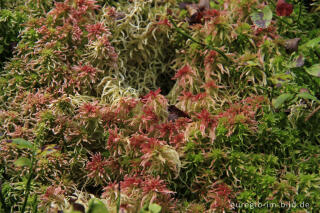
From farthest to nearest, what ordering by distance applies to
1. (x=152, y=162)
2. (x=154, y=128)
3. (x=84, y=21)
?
(x=84, y=21) < (x=154, y=128) < (x=152, y=162)

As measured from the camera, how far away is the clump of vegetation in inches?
67.5

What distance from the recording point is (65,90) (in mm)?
2084

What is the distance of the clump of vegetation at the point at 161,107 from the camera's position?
171cm

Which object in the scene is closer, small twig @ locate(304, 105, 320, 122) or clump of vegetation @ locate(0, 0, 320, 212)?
clump of vegetation @ locate(0, 0, 320, 212)

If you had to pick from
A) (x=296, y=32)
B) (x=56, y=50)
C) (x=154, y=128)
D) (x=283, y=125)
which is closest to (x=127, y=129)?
(x=154, y=128)

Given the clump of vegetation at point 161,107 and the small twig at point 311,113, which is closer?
the clump of vegetation at point 161,107

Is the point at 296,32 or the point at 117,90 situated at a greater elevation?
the point at 296,32

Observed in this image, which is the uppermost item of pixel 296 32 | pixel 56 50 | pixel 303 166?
pixel 296 32

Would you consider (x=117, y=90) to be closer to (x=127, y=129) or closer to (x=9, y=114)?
(x=127, y=129)

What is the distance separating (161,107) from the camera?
6.35 ft

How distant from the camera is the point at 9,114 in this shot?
199 centimetres

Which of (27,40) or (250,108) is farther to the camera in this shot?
(27,40)

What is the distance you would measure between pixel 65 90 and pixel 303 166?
1595 mm

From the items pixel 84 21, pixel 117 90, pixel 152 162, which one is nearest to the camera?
pixel 152 162
